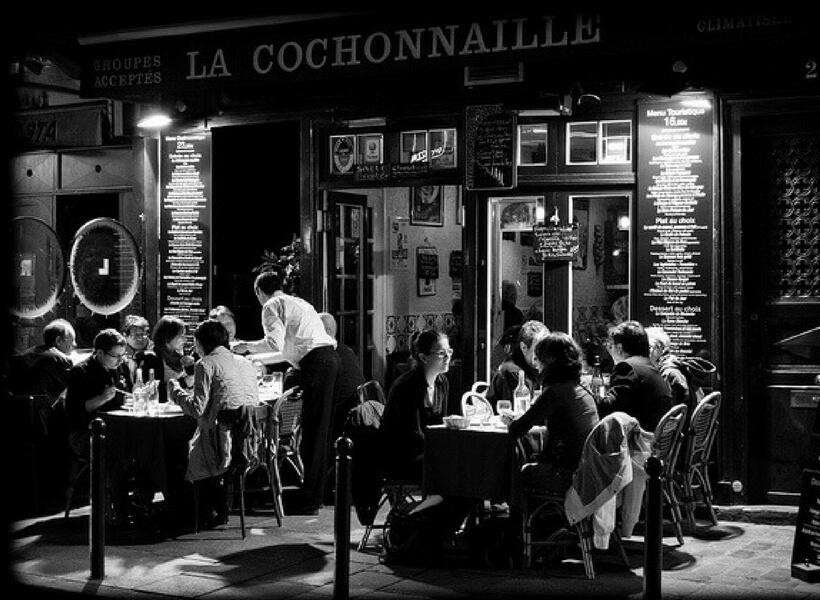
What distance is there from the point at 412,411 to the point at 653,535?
2349mm

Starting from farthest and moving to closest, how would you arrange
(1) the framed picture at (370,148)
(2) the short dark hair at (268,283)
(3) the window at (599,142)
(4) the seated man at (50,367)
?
(1) the framed picture at (370,148)
(2) the short dark hair at (268,283)
(4) the seated man at (50,367)
(3) the window at (599,142)

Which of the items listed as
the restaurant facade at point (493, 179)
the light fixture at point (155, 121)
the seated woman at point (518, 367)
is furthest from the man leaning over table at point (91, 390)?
the light fixture at point (155, 121)

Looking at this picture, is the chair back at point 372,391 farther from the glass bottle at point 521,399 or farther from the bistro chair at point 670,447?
the bistro chair at point 670,447

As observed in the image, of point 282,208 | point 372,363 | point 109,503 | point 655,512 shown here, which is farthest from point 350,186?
point 655,512

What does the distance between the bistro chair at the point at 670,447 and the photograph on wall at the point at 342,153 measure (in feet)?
13.1

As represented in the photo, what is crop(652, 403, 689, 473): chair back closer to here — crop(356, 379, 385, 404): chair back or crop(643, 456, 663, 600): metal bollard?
crop(643, 456, 663, 600): metal bollard

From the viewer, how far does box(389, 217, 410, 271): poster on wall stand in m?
12.9

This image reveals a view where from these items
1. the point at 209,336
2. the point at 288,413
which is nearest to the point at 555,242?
the point at 288,413

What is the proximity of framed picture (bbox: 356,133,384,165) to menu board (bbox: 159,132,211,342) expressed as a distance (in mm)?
1728

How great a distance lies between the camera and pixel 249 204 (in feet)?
38.6

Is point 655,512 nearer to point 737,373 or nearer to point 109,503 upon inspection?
point 737,373

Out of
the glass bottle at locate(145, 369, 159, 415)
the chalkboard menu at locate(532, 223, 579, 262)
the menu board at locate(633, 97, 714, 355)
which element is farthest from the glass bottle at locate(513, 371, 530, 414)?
the glass bottle at locate(145, 369, 159, 415)

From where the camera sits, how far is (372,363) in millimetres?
12734

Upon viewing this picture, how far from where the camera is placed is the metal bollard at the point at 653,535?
6.09 meters
